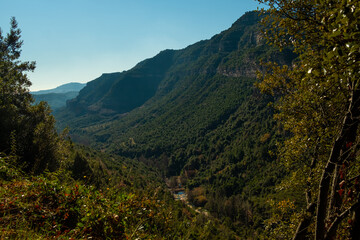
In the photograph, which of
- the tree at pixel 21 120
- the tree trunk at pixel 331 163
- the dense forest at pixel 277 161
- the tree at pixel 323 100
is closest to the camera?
the tree at pixel 323 100

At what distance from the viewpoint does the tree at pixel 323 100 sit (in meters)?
2.71

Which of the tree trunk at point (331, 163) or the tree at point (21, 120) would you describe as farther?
the tree at point (21, 120)

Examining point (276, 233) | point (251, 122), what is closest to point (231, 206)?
point (251, 122)

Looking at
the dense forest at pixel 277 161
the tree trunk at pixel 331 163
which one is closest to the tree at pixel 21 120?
the dense forest at pixel 277 161

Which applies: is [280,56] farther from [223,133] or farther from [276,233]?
[276,233]

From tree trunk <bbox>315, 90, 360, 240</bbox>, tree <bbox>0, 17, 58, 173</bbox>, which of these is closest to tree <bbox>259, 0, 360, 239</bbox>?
tree trunk <bbox>315, 90, 360, 240</bbox>

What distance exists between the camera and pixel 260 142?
140500 millimetres

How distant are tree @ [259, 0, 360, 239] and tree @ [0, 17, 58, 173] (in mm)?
7302

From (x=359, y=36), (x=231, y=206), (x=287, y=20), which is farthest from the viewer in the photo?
(x=231, y=206)

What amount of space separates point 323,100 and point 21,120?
16.7 meters

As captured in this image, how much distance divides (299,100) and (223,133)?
174230 millimetres

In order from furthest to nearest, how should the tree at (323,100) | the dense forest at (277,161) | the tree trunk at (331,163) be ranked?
1. the tree trunk at (331,163)
2. the dense forest at (277,161)
3. the tree at (323,100)

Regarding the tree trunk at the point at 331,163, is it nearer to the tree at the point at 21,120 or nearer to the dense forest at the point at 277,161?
the dense forest at the point at 277,161

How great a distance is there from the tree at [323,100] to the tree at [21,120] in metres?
7.30
